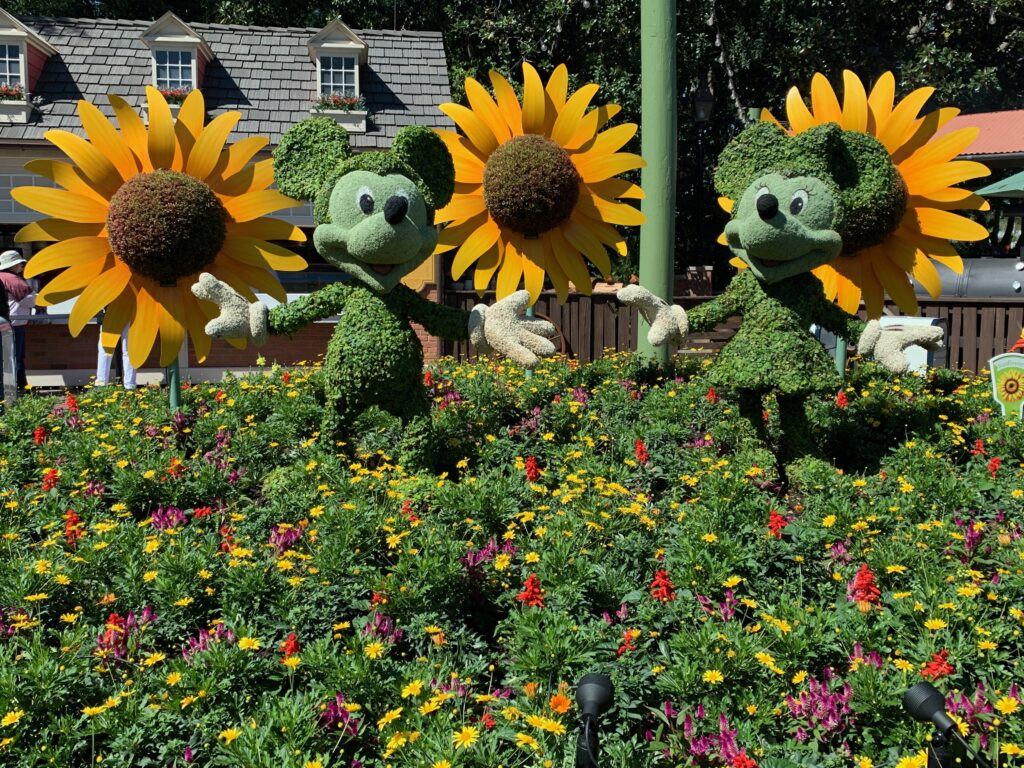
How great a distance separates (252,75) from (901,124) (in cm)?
952

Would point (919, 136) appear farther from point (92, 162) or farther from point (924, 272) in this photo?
point (92, 162)

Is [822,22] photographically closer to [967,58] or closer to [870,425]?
[967,58]

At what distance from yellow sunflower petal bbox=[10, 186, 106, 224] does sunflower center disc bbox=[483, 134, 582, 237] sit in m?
2.15

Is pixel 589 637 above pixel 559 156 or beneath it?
beneath

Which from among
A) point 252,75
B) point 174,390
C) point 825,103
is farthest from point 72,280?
point 252,75

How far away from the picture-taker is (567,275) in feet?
18.3

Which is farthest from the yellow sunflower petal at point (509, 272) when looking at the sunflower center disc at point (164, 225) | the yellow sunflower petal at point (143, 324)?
the yellow sunflower petal at point (143, 324)

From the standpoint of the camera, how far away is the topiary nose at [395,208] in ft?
13.1

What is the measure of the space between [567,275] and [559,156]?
29.1 inches

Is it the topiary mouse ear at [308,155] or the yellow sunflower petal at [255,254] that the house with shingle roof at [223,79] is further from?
the topiary mouse ear at [308,155]

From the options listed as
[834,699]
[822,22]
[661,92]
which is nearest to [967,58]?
[822,22]

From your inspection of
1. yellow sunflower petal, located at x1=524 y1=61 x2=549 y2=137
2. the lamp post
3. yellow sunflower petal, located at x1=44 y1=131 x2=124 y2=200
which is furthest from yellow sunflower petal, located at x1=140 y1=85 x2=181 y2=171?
the lamp post

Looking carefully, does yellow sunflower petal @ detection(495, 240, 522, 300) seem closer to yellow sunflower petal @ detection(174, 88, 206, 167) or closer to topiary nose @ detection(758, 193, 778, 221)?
topiary nose @ detection(758, 193, 778, 221)

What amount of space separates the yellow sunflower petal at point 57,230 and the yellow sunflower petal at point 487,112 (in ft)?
7.27
